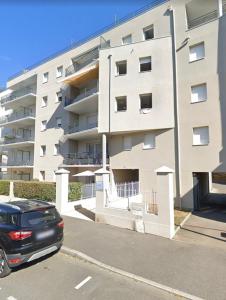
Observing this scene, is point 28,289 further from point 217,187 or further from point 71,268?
point 217,187

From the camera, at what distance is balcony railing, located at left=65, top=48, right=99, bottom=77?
71.6 feet

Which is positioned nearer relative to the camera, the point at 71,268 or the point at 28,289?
the point at 28,289

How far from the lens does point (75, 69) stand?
76.8ft

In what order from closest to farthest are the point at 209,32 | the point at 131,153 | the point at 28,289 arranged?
the point at 28,289, the point at 209,32, the point at 131,153

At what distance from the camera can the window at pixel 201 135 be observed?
14.7m

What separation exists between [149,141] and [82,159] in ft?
23.7

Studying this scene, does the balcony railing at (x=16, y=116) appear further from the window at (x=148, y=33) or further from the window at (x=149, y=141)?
the window at (x=149, y=141)

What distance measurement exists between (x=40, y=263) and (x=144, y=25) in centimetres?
1867

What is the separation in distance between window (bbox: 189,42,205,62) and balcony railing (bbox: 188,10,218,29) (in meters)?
2.23

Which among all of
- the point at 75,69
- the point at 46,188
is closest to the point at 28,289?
the point at 46,188

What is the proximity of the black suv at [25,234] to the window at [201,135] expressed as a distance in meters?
11.6

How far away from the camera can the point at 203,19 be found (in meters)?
16.5

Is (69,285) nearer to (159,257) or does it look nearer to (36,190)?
(159,257)

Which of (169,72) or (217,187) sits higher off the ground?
(169,72)
